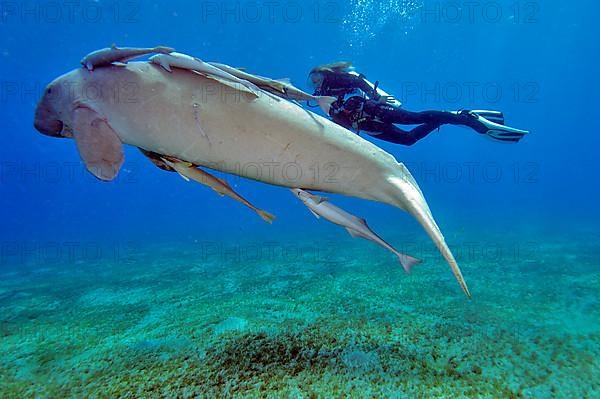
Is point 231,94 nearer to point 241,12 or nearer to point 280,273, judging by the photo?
point 280,273

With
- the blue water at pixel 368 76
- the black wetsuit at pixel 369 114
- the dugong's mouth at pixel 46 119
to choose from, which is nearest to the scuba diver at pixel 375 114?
the black wetsuit at pixel 369 114

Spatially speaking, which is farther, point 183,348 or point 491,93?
point 491,93

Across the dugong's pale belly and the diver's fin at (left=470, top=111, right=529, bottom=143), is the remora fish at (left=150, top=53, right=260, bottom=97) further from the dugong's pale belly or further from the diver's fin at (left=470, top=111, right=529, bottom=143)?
the diver's fin at (left=470, top=111, right=529, bottom=143)

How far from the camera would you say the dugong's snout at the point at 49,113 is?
6.90 feet

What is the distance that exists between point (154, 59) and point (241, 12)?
1196 inches

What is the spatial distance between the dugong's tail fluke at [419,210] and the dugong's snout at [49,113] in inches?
94.4

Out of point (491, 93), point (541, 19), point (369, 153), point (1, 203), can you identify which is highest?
point (491, 93)

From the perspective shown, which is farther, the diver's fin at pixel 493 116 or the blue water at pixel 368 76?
the blue water at pixel 368 76

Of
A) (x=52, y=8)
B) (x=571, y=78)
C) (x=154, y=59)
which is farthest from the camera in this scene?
(x=571, y=78)

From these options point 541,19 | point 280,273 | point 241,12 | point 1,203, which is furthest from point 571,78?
point 1,203

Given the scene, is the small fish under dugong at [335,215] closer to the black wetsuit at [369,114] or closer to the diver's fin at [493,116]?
the black wetsuit at [369,114]

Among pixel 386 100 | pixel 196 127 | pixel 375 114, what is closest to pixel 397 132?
pixel 375 114

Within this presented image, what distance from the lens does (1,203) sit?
4897 inches

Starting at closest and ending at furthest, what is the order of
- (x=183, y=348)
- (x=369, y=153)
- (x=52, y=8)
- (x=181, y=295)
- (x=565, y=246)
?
1. (x=369, y=153)
2. (x=183, y=348)
3. (x=181, y=295)
4. (x=565, y=246)
5. (x=52, y=8)
